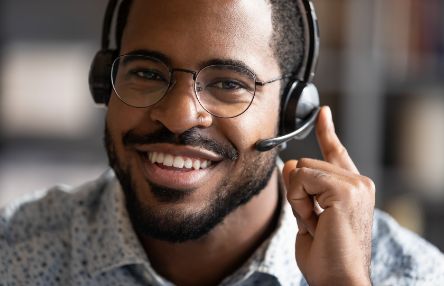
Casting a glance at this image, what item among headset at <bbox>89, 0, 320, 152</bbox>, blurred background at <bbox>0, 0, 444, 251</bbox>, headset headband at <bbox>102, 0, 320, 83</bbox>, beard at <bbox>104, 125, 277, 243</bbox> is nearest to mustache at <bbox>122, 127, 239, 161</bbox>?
beard at <bbox>104, 125, 277, 243</bbox>

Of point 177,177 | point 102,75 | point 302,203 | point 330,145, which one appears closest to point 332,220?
point 302,203

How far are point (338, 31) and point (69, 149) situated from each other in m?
1.34

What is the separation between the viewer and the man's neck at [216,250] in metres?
1.47

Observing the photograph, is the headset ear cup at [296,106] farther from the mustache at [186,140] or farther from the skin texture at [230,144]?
the mustache at [186,140]

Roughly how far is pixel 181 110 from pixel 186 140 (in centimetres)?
6

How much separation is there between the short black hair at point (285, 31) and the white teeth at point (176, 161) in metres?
0.25

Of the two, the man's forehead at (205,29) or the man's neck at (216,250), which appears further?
the man's neck at (216,250)

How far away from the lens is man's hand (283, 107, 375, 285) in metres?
1.26

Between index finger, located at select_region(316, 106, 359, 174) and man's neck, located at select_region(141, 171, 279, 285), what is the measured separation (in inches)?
6.3

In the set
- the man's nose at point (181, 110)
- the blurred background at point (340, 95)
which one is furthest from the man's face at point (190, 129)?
the blurred background at point (340, 95)

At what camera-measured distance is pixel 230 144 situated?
53.6 inches

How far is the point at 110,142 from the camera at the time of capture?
1426mm

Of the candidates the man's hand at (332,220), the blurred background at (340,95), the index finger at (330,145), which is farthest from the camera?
the blurred background at (340,95)

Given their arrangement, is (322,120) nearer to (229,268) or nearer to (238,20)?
(238,20)
